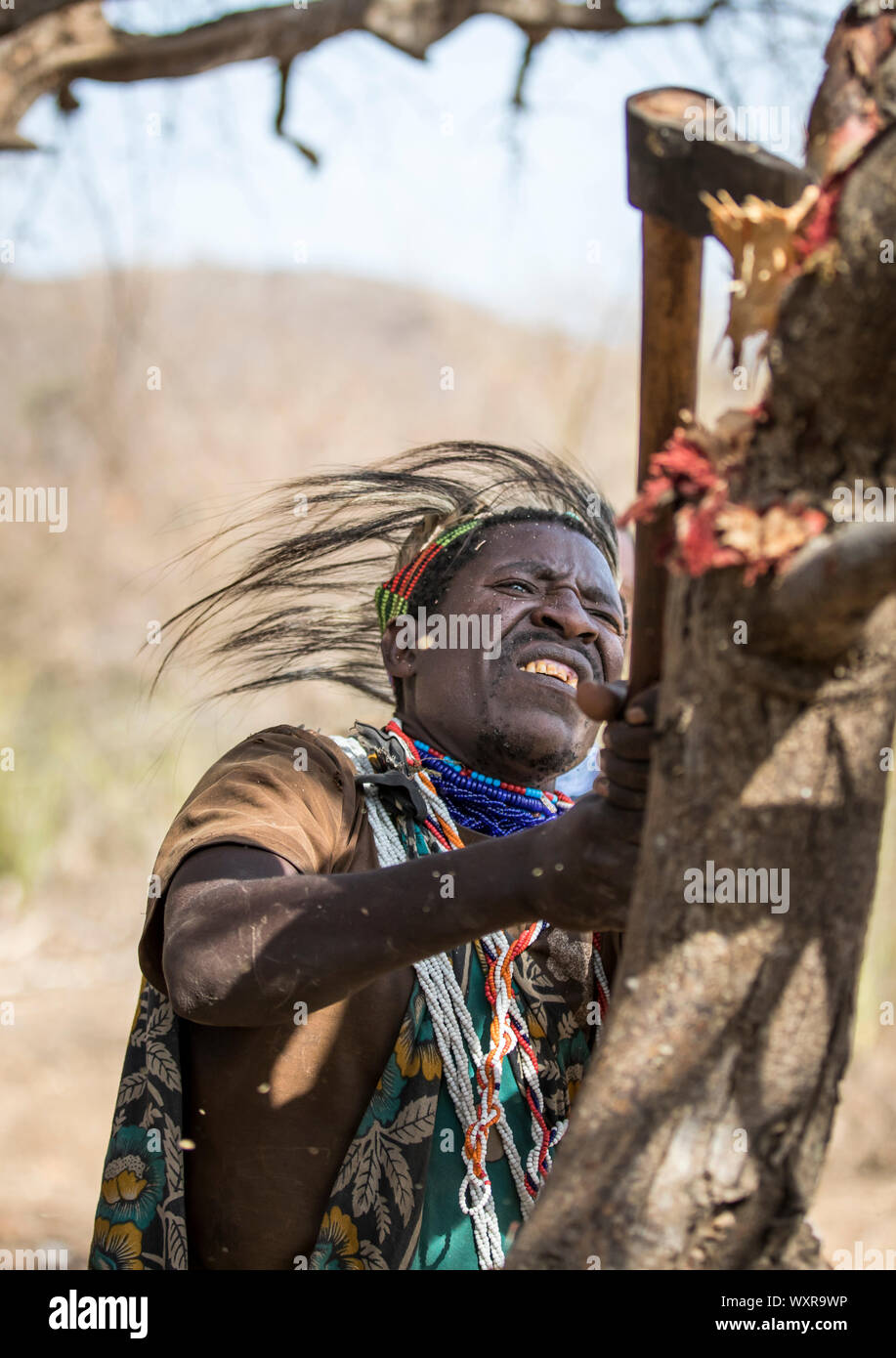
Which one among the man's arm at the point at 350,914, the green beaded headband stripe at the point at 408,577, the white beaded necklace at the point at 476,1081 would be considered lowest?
the white beaded necklace at the point at 476,1081

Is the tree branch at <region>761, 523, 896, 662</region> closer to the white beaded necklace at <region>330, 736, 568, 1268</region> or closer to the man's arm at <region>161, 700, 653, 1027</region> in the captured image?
the man's arm at <region>161, 700, 653, 1027</region>

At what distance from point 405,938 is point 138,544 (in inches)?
621

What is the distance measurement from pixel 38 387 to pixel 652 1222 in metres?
19.0

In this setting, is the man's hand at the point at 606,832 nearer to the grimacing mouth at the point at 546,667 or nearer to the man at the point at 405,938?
the man at the point at 405,938

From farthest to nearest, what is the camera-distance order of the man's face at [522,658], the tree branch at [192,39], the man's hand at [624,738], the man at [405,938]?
the tree branch at [192,39], the man's face at [522,658], the man at [405,938], the man's hand at [624,738]

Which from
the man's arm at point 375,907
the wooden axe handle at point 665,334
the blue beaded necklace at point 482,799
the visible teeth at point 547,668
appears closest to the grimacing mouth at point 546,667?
the visible teeth at point 547,668

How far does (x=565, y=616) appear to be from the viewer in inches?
103

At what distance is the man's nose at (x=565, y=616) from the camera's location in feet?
8.56

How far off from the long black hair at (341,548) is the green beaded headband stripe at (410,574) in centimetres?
10

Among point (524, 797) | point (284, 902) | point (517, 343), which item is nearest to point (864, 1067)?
point (524, 797)

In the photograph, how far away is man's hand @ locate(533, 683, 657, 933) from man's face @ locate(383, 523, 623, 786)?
2.95 feet

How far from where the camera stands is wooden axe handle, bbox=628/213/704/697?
1399mm

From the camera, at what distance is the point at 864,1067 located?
6211 mm

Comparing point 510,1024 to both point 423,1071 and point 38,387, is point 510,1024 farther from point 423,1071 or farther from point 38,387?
point 38,387
